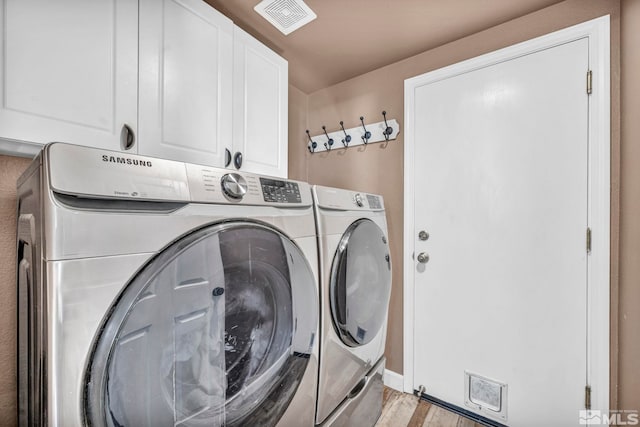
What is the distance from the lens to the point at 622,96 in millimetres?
1270

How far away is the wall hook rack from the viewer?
196cm

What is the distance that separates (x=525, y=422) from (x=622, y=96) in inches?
66.8

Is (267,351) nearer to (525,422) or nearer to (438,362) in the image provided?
(438,362)

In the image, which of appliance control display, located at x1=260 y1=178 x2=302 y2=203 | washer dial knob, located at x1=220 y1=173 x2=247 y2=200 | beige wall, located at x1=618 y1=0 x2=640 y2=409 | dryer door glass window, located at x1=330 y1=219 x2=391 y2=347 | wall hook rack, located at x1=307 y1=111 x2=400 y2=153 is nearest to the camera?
washer dial knob, located at x1=220 y1=173 x2=247 y2=200

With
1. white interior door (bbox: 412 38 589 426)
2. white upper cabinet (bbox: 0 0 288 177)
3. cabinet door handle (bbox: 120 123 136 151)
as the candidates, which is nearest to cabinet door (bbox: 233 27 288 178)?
white upper cabinet (bbox: 0 0 288 177)

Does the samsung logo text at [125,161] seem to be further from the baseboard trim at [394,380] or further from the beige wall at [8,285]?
the baseboard trim at [394,380]

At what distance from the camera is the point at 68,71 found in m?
0.83

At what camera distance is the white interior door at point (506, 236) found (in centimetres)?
136

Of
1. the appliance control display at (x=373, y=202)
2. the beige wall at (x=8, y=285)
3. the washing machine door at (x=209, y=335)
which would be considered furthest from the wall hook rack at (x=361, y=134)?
the beige wall at (x=8, y=285)

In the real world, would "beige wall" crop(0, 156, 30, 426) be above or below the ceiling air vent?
below

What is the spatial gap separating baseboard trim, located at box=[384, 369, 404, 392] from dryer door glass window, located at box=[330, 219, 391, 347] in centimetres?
71

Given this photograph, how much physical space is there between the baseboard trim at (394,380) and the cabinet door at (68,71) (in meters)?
2.05

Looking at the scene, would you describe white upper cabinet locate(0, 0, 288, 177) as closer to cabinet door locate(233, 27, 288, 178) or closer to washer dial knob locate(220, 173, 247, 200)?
cabinet door locate(233, 27, 288, 178)

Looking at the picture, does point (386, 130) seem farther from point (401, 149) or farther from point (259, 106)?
point (259, 106)
